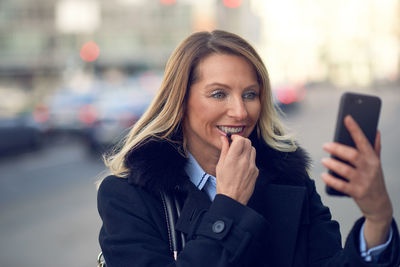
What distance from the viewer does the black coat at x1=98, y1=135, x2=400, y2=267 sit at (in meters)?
1.51

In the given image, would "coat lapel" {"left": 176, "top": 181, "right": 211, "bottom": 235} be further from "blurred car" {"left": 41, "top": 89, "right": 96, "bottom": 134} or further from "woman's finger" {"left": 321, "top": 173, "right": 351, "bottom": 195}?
"blurred car" {"left": 41, "top": 89, "right": 96, "bottom": 134}

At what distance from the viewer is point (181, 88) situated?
1895 millimetres

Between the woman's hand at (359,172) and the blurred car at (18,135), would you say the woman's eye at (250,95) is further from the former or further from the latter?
the blurred car at (18,135)

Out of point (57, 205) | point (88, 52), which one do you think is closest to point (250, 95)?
point (57, 205)

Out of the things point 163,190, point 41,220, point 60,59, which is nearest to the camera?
point 163,190

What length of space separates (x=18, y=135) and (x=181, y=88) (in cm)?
1160

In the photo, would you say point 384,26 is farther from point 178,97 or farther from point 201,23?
point 178,97

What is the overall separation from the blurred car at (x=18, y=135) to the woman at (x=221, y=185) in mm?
11142

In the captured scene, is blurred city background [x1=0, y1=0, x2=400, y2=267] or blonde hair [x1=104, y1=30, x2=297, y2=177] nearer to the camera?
blonde hair [x1=104, y1=30, x2=297, y2=177]

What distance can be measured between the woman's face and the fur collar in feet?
0.49

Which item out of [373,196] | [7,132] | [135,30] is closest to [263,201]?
[373,196]

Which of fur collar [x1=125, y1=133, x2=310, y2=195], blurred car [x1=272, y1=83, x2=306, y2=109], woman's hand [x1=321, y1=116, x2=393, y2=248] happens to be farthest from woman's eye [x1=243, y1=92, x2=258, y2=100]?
blurred car [x1=272, y1=83, x2=306, y2=109]

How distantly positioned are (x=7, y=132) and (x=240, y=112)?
38.0 ft

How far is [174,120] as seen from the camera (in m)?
1.92
